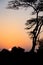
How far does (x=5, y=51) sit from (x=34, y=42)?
8.53 meters

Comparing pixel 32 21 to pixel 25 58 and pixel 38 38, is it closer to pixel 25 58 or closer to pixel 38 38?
pixel 38 38

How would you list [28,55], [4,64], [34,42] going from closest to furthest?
[4,64], [28,55], [34,42]

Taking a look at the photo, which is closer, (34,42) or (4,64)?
(4,64)

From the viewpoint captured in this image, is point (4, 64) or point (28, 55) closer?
point (4, 64)

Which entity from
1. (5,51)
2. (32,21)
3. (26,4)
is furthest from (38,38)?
(5,51)

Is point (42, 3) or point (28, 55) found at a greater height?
point (42, 3)

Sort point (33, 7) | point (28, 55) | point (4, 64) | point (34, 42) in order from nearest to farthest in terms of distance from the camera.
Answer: point (4, 64), point (28, 55), point (34, 42), point (33, 7)

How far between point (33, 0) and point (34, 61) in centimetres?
1345

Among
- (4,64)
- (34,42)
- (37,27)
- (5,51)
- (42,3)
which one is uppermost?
(42,3)

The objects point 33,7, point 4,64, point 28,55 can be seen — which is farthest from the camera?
point 33,7

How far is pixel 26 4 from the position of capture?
31.9 metres

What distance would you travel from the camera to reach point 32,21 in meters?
31.8

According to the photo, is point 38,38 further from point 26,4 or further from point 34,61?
point 34,61

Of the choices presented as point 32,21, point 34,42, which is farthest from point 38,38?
point 32,21
